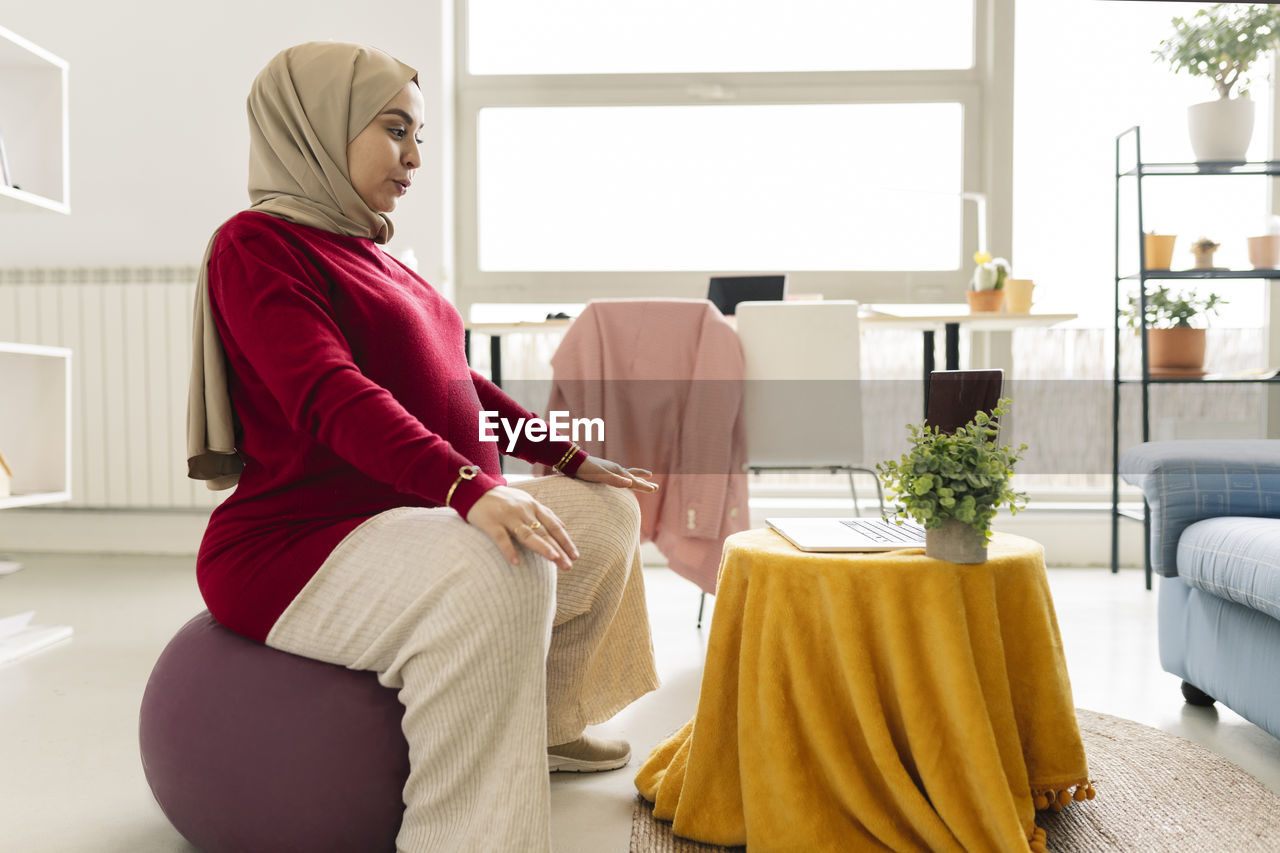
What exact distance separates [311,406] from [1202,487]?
1572mm

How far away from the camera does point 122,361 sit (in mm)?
3406

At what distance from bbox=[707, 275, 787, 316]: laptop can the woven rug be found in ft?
5.46

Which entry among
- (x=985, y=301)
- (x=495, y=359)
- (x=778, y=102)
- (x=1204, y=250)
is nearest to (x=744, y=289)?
(x=985, y=301)

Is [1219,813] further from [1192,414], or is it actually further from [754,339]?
[1192,414]

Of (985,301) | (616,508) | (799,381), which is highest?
(985,301)

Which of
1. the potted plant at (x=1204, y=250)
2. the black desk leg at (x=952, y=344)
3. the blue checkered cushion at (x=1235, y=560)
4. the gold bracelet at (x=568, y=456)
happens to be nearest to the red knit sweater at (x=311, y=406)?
the gold bracelet at (x=568, y=456)

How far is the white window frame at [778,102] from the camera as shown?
349 cm

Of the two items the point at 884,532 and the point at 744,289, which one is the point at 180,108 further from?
the point at 884,532

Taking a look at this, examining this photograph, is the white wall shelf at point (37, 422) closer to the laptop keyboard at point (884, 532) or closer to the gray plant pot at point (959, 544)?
the laptop keyboard at point (884, 532)

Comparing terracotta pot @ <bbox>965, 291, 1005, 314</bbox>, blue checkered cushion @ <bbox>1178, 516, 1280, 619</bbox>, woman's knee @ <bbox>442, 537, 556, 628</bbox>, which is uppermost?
terracotta pot @ <bbox>965, 291, 1005, 314</bbox>

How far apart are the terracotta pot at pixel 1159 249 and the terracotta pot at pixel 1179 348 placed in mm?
215

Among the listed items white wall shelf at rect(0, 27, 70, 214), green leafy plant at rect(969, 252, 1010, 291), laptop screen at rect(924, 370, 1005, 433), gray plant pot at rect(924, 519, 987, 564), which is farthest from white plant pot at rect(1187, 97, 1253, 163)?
white wall shelf at rect(0, 27, 70, 214)

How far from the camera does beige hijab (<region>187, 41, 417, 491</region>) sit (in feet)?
4.08

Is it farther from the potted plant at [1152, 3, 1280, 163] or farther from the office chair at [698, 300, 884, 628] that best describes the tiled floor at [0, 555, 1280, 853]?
the potted plant at [1152, 3, 1280, 163]
